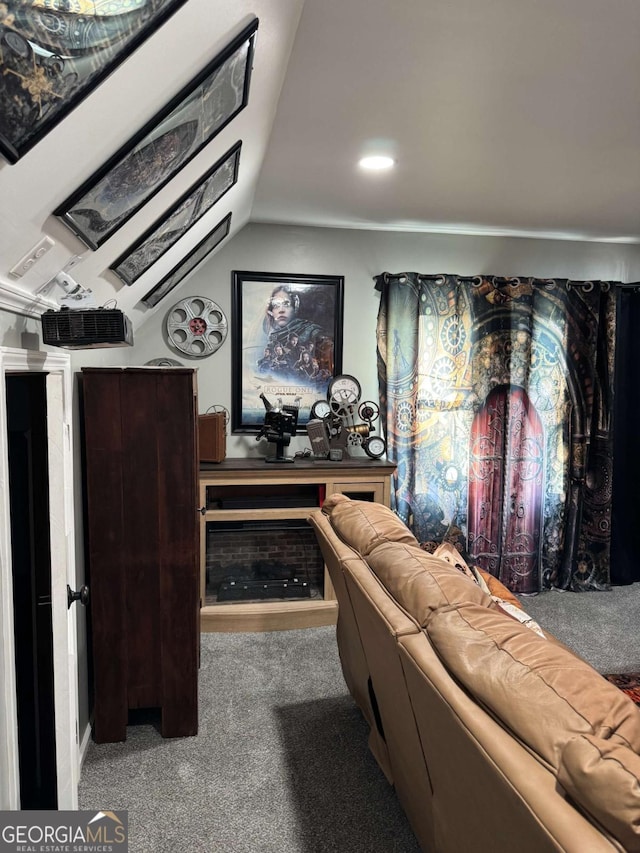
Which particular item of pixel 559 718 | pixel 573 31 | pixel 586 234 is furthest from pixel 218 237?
pixel 559 718

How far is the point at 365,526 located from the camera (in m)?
2.08

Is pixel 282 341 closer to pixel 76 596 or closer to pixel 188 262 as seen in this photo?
pixel 188 262

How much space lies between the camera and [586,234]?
4.05 meters

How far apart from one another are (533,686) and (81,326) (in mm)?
1416

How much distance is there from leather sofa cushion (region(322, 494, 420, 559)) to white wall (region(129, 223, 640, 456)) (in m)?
1.69

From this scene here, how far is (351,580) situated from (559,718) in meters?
0.92

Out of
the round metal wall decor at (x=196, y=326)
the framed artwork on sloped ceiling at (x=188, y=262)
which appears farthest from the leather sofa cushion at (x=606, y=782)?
the round metal wall decor at (x=196, y=326)

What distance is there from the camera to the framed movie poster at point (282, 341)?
→ 381cm

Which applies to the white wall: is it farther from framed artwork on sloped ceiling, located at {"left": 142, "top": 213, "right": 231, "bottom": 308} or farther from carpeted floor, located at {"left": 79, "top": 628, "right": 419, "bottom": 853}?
carpeted floor, located at {"left": 79, "top": 628, "right": 419, "bottom": 853}

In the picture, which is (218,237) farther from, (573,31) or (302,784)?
(302,784)

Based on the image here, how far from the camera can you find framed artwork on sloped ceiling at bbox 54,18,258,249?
1.30 metres

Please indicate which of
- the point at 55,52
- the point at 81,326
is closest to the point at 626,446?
the point at 81,326

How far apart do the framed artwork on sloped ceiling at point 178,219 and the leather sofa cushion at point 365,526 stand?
127 centimetres

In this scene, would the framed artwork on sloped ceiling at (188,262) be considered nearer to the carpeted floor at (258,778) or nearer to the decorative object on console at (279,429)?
the decorative object on console at (279,429)
